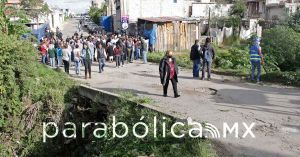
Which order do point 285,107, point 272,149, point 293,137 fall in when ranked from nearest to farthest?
point 272,149
point 293,137
point 285,107

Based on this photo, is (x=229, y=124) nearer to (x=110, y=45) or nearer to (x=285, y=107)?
(x=285, y=107)

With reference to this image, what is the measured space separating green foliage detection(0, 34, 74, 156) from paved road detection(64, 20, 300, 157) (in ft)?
5.85

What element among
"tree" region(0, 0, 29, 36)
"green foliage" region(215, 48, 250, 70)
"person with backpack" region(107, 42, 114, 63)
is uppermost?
"tree" region(0, 0, 29, 36)

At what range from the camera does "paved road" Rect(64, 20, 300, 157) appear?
27.6 ft

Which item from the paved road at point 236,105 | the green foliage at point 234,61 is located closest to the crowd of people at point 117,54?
the paved road at point 236,105

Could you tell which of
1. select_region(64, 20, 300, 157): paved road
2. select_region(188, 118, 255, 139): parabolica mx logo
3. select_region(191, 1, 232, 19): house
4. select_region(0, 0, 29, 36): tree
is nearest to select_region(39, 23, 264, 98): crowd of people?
select_region(64, 20, 300, 157): paved road

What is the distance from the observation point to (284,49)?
19.0 metres

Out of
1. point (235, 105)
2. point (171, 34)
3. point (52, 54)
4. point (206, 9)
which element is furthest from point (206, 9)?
point (235, 105)

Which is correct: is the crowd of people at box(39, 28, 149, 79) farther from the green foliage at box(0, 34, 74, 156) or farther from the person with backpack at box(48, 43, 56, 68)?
the green foliage at box(0, 34, 74, 156)

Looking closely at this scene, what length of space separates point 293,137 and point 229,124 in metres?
1.53

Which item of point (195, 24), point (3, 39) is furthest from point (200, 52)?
point (195, 24)

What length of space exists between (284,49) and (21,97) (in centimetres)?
1235

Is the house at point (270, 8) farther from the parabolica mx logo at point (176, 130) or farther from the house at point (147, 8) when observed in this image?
the parabolica mx logo at point (176, 130)

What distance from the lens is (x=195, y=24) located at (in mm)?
26453
